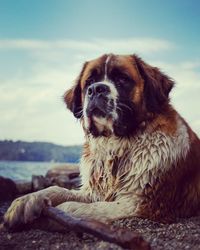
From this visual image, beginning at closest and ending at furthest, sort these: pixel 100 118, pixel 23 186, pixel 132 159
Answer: pixel 100 118, pixel 132 159, pixel 23 186

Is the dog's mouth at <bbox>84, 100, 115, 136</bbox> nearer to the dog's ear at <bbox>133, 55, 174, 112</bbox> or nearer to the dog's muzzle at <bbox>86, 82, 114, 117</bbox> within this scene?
the dog's muzzle at <bbox>86, 82, 114, 117</bbox>

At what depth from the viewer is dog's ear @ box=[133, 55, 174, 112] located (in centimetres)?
527

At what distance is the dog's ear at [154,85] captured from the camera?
17.3 ft

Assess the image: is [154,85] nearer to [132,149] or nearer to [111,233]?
[132,149]

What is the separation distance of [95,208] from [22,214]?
25.7 inches

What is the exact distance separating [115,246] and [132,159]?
157 centimetres

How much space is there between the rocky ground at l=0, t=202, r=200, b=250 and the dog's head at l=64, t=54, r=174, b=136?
91cm

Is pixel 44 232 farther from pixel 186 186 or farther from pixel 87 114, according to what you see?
pixel 186 186

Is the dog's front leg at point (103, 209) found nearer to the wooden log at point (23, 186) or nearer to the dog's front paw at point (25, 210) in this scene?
the dog's front paw at point (25, 210)

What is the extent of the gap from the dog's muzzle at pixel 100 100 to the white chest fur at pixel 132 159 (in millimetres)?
415

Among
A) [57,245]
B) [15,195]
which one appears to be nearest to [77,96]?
[57,245]

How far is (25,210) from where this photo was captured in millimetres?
4742

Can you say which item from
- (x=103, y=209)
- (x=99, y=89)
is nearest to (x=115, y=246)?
(x=103, y=209)

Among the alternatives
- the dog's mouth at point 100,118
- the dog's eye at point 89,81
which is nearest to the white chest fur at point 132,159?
the dog's mouth at point 100,118
